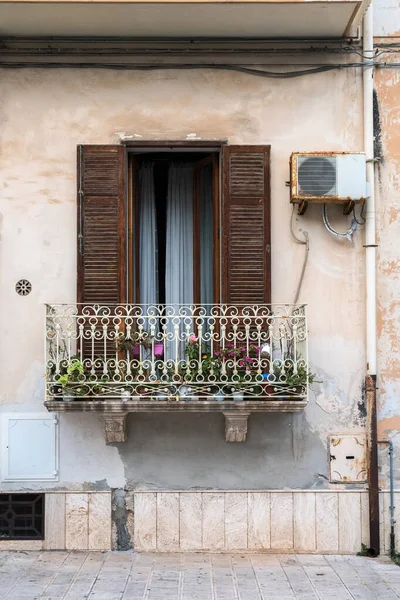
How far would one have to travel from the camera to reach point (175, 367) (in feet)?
25.4

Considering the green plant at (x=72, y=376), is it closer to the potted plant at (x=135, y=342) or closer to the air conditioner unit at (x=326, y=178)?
the potted plant at (x=135, y=342)

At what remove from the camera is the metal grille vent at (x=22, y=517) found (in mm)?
8258

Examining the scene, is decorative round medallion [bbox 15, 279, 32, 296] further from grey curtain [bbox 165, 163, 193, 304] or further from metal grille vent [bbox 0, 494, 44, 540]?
metal grille vent [bbox 0, 494, 44, 540]

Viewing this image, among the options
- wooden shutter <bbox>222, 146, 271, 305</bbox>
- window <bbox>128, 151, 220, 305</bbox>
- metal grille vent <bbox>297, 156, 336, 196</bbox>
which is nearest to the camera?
metal grille vent <bbox>297, 156, 336, 196</bbox>

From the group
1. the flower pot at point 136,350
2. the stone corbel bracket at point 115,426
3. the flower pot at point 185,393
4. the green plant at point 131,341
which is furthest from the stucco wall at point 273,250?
the green plant at point 131,341

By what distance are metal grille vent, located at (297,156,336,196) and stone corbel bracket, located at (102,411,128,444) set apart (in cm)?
310

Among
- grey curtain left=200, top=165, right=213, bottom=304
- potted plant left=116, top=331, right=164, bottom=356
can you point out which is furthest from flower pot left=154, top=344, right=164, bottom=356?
grey curtain left=200, top=165, right=213, bottom=304

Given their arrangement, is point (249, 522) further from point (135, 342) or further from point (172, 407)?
point (135, 342)

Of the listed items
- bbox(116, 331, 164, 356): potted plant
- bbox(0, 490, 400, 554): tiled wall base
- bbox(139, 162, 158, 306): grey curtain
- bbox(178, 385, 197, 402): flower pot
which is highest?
bbox(139, 162, 158, 306): grey curtain

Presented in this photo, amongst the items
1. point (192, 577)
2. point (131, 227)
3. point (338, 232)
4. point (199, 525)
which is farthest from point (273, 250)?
point (192, 577)

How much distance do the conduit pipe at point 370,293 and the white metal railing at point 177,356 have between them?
80cm

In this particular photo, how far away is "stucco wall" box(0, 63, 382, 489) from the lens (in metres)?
8.31

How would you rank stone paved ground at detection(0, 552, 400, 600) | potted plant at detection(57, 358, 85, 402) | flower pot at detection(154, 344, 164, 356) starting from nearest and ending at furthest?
stone paved ground at detection(0, 552, 400, 600), potted plant at detection(57, 358, 85, 402), flower pot at detection(154, 344, 164, 356)

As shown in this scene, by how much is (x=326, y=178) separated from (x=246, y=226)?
102cm
